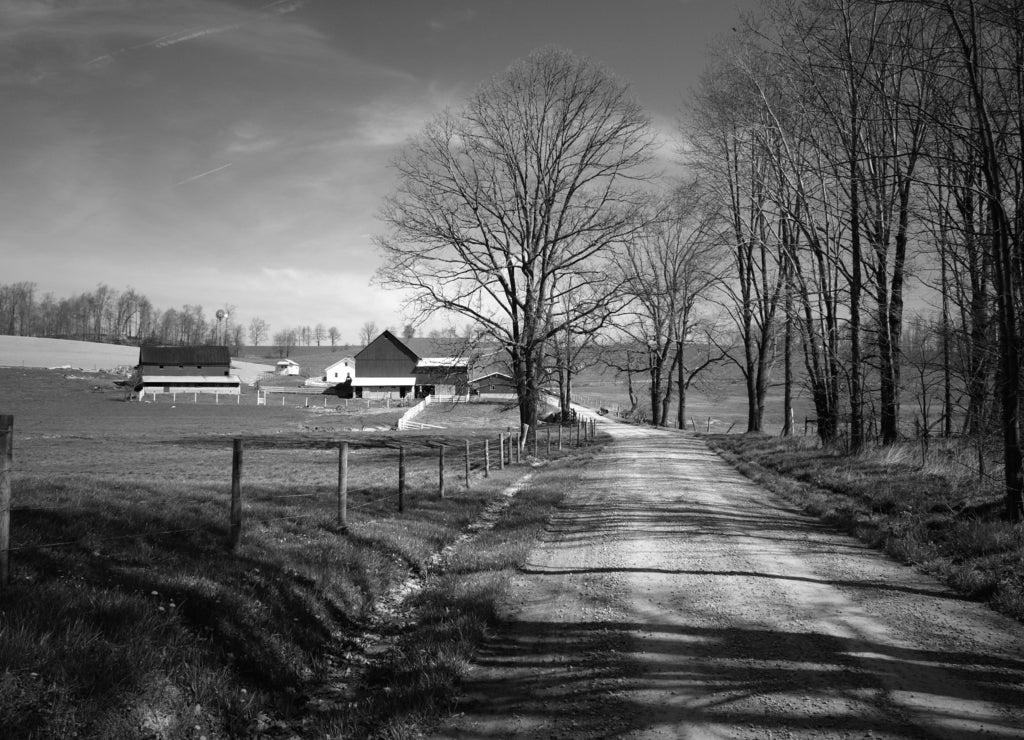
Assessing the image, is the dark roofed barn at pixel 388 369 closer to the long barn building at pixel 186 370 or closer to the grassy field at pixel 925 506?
the long barn building at pixel 186 370

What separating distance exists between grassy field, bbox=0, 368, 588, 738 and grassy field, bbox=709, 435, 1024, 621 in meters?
4.84

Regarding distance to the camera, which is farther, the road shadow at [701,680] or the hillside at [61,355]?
the hillside at [61,355]

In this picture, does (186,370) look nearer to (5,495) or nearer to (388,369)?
(388,369)

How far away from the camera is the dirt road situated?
145 inches

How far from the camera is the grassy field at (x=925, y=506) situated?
6586 mm

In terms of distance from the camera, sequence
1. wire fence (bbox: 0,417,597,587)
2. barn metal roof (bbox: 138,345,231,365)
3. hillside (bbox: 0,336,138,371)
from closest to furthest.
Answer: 1. wire fence (bbox: 0,417,597,587)
2. barn metal roof (bbox: 138,345,231,365)
3. hillside (bbox: 0,336,138,371)

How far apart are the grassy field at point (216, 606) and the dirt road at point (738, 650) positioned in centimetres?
57

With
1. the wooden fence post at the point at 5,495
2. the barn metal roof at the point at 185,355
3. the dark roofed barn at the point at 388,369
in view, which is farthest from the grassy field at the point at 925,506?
the barn metal roof at the point at 185,355

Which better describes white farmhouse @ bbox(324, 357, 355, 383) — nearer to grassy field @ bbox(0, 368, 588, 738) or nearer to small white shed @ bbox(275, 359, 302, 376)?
small white shed @ bbox(275, 359, 302, 376)

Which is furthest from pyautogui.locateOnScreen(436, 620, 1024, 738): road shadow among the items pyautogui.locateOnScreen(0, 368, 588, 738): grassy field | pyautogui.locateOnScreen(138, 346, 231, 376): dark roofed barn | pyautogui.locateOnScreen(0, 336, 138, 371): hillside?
pyautogui.locateOnScreen(0, 336, 138, 371): hillside

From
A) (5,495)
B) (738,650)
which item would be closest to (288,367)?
(5,495)

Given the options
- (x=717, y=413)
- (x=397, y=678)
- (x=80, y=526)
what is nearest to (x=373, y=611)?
(x=397, y=678)

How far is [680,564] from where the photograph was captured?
23.6 ft

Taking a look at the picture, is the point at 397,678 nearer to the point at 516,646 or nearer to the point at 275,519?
the point at 516,646
